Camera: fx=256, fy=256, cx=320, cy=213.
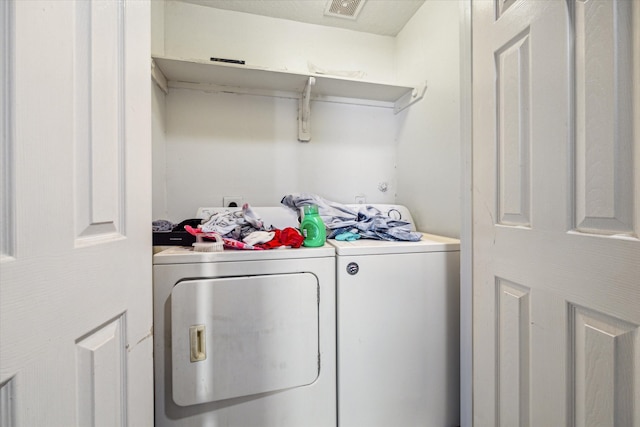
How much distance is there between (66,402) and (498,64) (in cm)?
151

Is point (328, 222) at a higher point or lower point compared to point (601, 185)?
lower

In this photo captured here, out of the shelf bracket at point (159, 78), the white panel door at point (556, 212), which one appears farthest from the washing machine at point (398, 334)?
the shelf bracket at point (159, 78)

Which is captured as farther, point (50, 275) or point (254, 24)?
point (254, 24)

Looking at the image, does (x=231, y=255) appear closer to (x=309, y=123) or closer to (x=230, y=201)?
(x=230, y=201)

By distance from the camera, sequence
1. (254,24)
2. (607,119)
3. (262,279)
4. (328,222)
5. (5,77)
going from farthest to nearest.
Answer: (254,24) → (328,222) → (262,279) → (607,119) → (5,77)

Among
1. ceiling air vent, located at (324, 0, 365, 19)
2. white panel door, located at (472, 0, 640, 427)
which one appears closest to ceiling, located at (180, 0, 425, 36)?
ceiling air vent, located at (324, 0, 365, 19)

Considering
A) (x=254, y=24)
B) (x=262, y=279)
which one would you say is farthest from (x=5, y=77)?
(x=254, y=24)

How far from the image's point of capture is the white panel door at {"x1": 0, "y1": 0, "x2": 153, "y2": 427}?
1.30 feet

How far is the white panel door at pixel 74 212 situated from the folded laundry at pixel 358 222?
95cm

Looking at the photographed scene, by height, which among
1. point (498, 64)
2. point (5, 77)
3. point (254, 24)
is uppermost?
point (254, 24)

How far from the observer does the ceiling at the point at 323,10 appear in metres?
1.81

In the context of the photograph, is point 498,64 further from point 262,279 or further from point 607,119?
point 262,279

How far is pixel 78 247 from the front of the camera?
0.50m

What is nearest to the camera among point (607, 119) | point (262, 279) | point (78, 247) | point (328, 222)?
point (78, 247)
